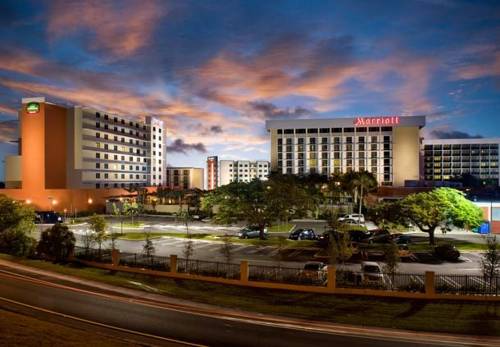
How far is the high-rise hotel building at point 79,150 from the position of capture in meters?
86.6

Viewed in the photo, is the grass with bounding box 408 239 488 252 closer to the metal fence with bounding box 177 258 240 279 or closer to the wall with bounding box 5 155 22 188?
the metal fence with bounding box 177 258 240 279

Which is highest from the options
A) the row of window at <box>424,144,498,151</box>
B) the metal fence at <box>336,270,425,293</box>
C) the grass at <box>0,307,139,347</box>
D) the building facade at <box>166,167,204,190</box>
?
the row of window at <box>424,144,498,151</box>

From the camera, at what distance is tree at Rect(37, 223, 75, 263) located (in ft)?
116

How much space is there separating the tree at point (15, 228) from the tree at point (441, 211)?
4122 cm

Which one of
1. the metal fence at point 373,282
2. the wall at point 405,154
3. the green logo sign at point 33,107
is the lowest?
the metal fence at point 373,282

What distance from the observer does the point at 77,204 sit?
282 ft

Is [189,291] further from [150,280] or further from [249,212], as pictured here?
[249,212]

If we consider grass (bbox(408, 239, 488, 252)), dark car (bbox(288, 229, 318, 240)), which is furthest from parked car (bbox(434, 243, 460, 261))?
dark car (bbox(288, 229, 318, 240))

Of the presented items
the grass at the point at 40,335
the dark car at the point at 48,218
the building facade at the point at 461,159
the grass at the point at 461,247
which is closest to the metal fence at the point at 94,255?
the grass at the point at 40,335

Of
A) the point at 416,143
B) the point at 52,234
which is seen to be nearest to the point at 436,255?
the point at 52,234

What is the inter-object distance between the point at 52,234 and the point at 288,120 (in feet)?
358

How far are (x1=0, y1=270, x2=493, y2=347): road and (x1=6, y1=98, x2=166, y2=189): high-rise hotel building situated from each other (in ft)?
239

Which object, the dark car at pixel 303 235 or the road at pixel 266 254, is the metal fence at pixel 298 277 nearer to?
the road at pixel 266 254

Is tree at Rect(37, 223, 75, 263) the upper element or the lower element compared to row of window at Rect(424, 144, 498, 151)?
lower
